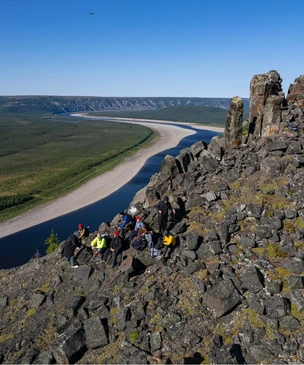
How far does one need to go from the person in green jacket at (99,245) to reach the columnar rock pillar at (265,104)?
21.8 m

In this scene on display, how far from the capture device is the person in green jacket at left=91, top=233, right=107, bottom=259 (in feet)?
92.1

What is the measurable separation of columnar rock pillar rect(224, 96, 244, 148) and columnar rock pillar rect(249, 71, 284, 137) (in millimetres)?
2187

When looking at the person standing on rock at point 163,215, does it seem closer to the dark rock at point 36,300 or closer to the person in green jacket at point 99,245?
the person in green jacket at point 99,245

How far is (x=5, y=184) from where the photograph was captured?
100 metres

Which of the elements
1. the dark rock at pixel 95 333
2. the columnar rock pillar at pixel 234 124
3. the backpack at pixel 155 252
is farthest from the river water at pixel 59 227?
the columnar rock pillar at pixel 234 124

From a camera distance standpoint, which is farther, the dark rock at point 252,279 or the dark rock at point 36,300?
the dark rock at point 36,300

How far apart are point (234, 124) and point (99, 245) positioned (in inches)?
820

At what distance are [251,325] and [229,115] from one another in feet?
79.4

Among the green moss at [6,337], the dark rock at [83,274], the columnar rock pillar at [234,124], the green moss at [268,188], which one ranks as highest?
the columnar rock pillar at [234,124]

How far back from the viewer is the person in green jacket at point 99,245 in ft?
92.1

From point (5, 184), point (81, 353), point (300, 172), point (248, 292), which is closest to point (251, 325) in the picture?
point (248, 292)

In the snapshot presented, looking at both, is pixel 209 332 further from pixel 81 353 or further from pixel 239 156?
pixel 239 156

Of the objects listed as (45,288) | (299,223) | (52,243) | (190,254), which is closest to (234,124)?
(299,223)

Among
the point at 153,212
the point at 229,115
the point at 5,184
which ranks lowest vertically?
the point at 5,184
